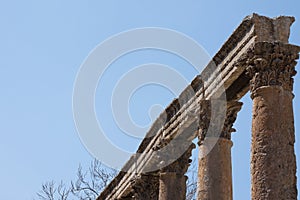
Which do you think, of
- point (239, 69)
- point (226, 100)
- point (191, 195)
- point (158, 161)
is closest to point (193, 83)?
point (226, 100)

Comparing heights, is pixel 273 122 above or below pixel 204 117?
below

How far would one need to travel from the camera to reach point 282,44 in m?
15.4

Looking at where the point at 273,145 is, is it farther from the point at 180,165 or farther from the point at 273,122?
the point at 180,165

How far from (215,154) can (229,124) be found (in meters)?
1.11

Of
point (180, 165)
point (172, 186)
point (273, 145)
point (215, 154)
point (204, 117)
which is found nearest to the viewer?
point (273, 145)

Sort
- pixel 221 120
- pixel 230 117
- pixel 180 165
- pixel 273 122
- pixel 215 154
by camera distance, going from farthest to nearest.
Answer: pixel 180 165 < pixel 230 117 < pixel 221 120 < pixel 215 154 < pixel 273 122

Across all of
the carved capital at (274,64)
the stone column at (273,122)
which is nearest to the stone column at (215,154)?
the stone column at (273,122)

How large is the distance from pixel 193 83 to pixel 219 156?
261cm

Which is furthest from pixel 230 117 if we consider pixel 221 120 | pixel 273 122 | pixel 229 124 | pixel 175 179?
pixel 175 179

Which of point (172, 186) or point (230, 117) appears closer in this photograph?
point (230, 117)

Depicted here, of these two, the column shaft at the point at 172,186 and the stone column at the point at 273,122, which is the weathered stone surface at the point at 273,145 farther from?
the column shaft at the point at 172,186

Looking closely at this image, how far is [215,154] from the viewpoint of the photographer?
59.5 ft

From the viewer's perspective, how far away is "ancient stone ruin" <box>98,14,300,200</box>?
571 inches

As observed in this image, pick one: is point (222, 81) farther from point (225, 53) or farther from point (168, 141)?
point (168, 141)
